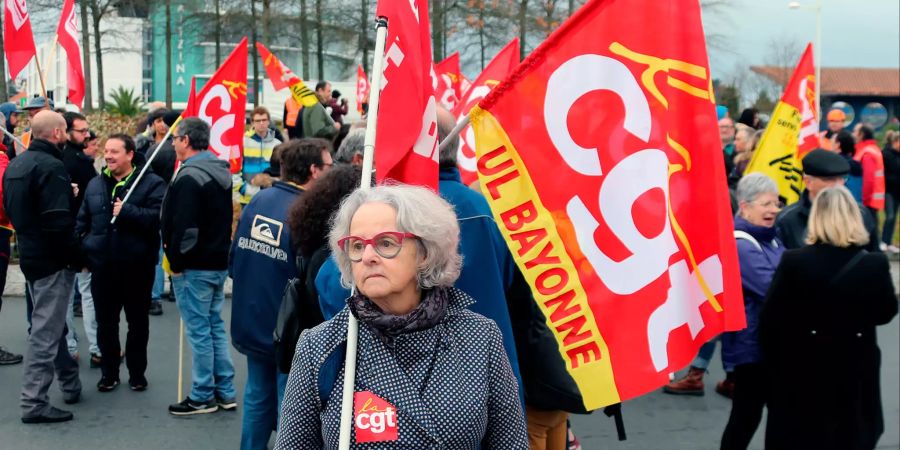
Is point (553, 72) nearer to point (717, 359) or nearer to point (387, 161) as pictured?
point (387, 161)

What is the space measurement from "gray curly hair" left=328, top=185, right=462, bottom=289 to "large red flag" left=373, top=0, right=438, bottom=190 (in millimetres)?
608

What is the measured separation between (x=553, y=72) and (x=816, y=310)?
1875 millimetres

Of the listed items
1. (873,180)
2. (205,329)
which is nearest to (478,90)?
(205,329)

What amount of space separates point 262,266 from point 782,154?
4.44 meters

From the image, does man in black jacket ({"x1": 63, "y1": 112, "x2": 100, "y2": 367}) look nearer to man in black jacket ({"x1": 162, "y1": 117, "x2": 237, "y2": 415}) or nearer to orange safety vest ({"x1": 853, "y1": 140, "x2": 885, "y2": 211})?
man in black jacket ({"x1": 162, "y1": 117, "x2": 237, "y2": 415})

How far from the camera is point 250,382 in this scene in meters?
5.14

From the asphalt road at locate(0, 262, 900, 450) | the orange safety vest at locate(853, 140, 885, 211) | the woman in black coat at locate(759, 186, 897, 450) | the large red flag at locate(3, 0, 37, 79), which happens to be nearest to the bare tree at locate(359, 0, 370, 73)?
the orange safety vest at locate(853, 140, 885, 211)

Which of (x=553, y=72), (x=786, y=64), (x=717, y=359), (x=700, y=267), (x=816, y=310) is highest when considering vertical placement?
(x=786, y=64)

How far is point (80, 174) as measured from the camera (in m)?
8.03

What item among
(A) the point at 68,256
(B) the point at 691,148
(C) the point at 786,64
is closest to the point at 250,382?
(A) the point at 68,256

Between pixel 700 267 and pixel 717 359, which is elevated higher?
pixel 700 267

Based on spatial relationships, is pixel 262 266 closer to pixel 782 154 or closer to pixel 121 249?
pixel 121 249

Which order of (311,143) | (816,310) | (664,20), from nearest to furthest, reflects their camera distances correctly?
(664,20), (816,310), (311,143)

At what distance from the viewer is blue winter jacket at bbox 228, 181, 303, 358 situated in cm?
493
